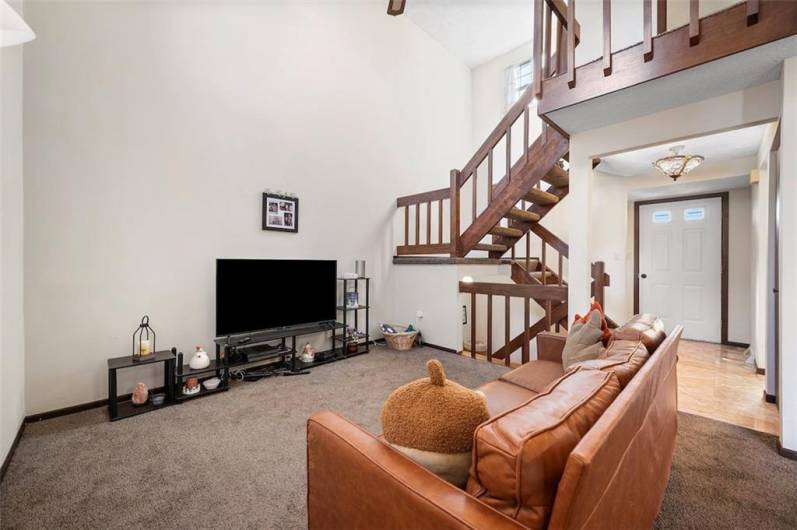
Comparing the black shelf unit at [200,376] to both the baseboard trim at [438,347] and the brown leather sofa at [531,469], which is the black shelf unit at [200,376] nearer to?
the brown leather sofa at [531,469]

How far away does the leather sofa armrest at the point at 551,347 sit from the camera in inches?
95.7

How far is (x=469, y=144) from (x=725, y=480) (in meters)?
5.64

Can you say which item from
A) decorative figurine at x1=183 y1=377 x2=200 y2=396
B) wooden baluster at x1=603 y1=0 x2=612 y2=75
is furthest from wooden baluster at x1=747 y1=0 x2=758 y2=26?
decorative figurine at x1=183 y1=377 x2=200 y2=396

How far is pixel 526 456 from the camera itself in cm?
68

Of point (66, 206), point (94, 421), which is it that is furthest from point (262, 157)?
point (94, 421)

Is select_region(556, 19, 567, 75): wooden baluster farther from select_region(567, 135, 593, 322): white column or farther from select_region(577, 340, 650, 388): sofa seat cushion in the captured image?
select_region(577, 340, 650, 388): sofa seat cushion

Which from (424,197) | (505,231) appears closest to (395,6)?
(424,197)

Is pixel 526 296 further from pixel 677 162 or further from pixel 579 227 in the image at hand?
pixel 677 162

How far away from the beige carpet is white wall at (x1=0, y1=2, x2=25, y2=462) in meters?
0.26

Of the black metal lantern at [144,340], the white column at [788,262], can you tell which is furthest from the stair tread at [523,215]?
the black metal lantern at [144,340]

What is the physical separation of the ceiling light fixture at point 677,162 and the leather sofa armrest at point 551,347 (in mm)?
2705

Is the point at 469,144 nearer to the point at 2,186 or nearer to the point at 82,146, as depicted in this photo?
the point at 82,146

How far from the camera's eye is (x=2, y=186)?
6.00 ft

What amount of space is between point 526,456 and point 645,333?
1427 millimetres
